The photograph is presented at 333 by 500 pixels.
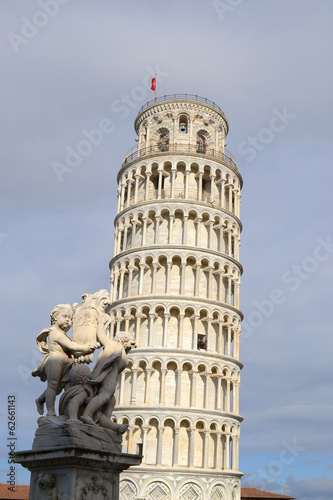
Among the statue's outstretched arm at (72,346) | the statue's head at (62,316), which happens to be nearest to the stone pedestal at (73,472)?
the statue's outstretched arm at (72,346)

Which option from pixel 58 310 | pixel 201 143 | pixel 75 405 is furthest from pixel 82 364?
pixel 201 143

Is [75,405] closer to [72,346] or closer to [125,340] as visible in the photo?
[72,346]

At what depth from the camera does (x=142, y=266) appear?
55.6 metres

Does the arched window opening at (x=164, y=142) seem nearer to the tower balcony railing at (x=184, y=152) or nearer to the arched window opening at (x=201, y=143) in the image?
the tower balcony railing at (x=184, y=152)

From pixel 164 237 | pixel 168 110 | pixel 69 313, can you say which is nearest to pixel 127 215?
pixel 164 237

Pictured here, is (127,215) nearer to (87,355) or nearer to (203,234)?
(203,234)

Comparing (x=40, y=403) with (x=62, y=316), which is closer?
(x=40, y=403)

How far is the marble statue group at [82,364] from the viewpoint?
9148 millimetres

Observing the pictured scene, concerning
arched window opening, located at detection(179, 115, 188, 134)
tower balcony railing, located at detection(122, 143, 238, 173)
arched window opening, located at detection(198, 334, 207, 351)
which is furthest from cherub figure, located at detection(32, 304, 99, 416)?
arched window opening, located at detection(179, 115, 188, 134)

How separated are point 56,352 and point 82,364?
50cm

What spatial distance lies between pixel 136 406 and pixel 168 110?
30065mm

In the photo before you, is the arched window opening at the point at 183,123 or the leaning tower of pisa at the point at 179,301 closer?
the leaning tower of pisa at the point at 179,301

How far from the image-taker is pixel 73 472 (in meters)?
8.44

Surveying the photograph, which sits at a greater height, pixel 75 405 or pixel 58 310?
pixel 58 310
